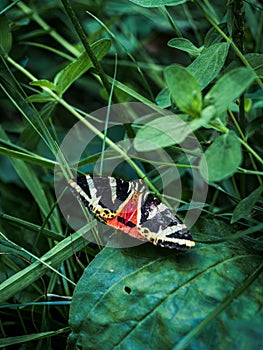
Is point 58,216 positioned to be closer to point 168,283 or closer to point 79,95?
point 168,283

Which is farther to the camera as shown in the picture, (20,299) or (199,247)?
(20,299)

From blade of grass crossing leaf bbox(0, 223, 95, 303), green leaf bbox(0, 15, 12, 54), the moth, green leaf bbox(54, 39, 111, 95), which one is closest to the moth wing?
the moth

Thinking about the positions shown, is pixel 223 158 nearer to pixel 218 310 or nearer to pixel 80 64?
pixel 218 310

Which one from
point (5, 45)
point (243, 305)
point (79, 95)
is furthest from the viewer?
point (79, 95)

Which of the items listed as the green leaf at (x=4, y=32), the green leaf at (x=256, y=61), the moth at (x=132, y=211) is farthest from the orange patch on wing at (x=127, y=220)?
the green leaf at (x=4, y=32)

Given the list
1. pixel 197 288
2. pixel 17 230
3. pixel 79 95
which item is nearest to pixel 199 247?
pixel 197 288

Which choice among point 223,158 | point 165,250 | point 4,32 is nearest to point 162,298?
point 165,250
